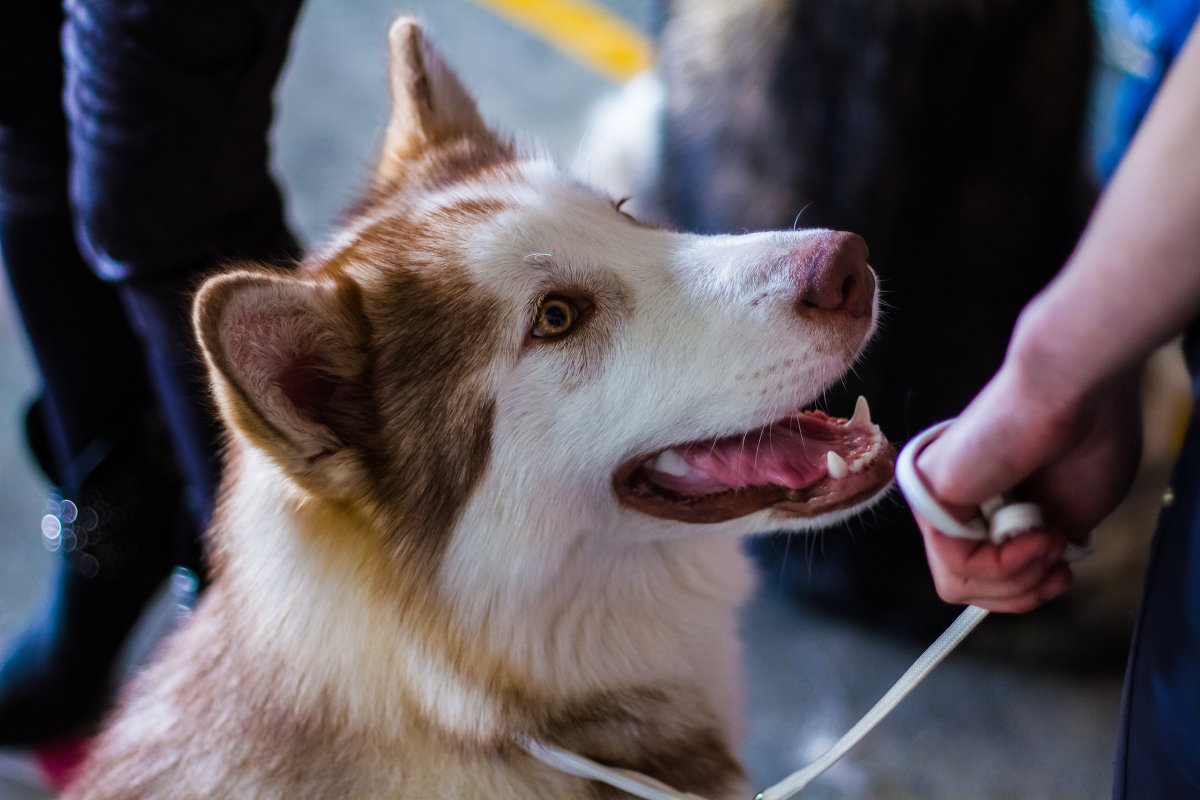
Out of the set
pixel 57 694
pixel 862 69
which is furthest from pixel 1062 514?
pixel 57 694

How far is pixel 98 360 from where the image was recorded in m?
1.99

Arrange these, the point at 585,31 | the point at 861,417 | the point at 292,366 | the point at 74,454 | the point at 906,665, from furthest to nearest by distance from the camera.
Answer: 1. the point at 585,31
2. the point at 906,665
3. the point at 74,454
4. the point at 861,417
5. the point at 292,366

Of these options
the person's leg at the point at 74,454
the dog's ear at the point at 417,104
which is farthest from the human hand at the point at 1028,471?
the person's leg at the point at 74,454

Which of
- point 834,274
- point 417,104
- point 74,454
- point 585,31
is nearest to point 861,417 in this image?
point 834,274

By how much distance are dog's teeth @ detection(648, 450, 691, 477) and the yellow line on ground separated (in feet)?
9.17

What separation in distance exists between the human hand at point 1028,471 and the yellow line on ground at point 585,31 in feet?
9.92

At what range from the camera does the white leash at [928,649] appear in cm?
100

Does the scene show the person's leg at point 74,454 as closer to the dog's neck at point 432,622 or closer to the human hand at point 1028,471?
the dog's neck at point 432,622

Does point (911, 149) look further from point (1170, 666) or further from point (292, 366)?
point (292, 366)

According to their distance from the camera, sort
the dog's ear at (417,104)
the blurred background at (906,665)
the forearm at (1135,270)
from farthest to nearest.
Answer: the blurred background at (906,665) → the dog's ear at (417,104) → the forearm at (1135,270)

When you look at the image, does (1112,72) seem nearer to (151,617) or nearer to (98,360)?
(98,360)

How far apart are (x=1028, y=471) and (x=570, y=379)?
56cm

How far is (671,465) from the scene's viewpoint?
4.26 ft

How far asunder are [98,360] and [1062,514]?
6.04 feet
